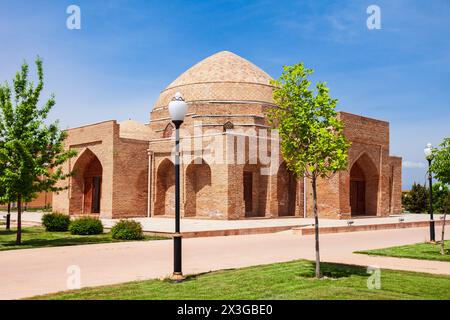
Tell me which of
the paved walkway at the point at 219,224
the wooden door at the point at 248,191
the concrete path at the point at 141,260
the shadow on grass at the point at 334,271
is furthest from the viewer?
the wooden door at the point at 248,191

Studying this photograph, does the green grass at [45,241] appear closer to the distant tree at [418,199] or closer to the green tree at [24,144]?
the green tree at [24,144]

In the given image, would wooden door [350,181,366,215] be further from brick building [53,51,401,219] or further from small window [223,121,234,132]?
small window [223,121,234,132]

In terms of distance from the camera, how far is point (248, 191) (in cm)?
2675

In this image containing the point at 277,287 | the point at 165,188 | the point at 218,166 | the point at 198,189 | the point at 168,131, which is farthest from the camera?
the point at 168,131

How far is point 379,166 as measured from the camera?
3028 cm

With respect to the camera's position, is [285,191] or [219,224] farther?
[285,191]

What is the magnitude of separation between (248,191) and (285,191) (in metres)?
2.91

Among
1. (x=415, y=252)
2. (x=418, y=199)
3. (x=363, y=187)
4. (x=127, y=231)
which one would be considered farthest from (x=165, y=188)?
(x=418, y=199)

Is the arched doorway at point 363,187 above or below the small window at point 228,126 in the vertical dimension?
below

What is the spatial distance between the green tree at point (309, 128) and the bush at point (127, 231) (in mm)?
8468

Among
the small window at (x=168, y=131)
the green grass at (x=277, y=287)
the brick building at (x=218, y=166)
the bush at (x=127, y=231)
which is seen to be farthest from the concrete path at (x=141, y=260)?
the small window at (x=168, y=131)

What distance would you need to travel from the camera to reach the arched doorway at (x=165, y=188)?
1113 inches

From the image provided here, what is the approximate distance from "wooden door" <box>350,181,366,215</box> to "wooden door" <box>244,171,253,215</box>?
27.6 ft

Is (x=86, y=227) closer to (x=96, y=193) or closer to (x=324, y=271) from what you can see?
(x=324, y=271)
